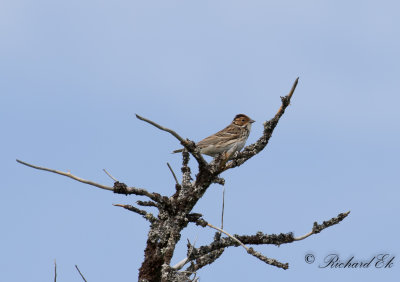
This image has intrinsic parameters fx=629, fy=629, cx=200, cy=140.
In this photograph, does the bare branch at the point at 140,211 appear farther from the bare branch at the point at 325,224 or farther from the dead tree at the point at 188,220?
the bare branch at the point at 325,224

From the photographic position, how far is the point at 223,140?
13.0 metres

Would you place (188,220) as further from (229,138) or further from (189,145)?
(229,138)

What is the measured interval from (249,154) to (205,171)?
57 cm

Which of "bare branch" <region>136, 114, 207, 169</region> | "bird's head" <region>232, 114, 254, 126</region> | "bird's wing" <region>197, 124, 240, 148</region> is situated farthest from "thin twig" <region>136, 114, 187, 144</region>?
"bird's head" <region>232, 114, 254, 126</region>

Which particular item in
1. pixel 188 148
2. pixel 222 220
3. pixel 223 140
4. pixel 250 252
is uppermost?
pixel 223 140

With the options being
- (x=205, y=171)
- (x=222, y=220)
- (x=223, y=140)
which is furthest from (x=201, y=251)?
(x=223, y=140)

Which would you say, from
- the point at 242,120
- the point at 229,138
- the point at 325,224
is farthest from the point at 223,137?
the point at 325,224

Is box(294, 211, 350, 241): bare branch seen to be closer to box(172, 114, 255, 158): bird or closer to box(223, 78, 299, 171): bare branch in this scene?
box(223, 78, 299, 171): bare branch

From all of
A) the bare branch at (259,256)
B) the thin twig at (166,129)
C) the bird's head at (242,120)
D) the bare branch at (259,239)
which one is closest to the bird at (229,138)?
the bird's head at (242,120)

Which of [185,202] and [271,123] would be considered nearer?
[185,202]

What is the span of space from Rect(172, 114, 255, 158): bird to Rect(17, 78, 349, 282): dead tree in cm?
682

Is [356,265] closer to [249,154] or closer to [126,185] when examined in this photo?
[249,154]

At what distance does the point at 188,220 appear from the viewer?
5.32 metres

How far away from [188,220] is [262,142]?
1075 millimetres
